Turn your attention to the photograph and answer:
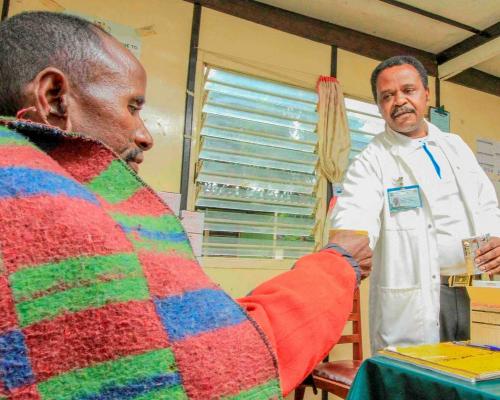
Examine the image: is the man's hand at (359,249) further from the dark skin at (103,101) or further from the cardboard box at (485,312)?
the cardboard box at (485,312)

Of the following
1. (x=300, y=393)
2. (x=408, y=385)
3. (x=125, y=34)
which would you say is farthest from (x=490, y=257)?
(x=125, y=34)

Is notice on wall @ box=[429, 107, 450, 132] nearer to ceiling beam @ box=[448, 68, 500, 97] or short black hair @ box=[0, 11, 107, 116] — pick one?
ceiling beam @ box=[448, 68, 500, 97]

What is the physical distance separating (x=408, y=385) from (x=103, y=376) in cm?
83

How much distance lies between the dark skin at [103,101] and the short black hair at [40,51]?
14mm

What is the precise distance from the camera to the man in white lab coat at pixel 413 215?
1407 millimetres

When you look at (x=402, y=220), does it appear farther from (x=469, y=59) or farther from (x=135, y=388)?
(x=469, y=59)

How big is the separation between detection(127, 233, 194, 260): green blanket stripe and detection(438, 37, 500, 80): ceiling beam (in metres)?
3.42

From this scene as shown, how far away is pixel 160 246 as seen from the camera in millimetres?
392

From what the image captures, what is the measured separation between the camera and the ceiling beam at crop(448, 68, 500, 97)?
354cm

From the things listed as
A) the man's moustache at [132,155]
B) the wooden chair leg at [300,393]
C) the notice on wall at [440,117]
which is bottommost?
the wooden chair leg at [300,393]

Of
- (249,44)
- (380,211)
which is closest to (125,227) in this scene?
(380,211)

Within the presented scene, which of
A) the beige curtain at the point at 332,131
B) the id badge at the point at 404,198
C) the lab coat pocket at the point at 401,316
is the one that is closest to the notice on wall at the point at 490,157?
the beige curtain at the point at 332,131

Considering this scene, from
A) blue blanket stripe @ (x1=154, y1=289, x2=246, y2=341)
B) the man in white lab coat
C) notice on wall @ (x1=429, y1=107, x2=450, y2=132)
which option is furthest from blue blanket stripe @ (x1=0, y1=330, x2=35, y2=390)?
notice on wall @ (x1=429, y1=107, x2=450, y2=132)

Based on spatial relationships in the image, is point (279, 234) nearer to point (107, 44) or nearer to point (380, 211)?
point (380, 211)
